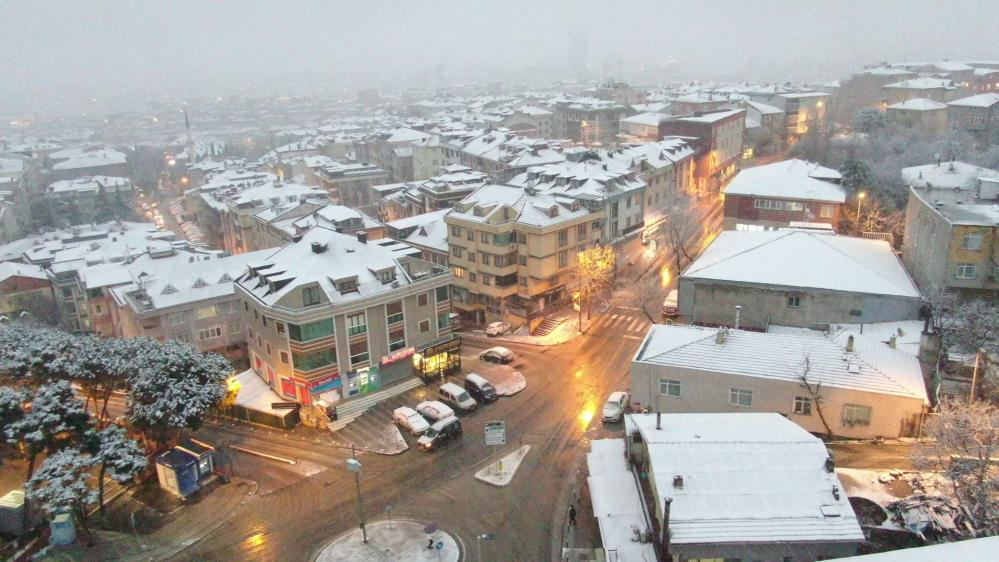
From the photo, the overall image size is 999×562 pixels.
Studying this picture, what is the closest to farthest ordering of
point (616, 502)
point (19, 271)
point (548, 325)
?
point (616, 502) → point (548, 325) → point (19, 271)

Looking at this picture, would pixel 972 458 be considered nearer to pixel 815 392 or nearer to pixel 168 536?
pixel 815 392

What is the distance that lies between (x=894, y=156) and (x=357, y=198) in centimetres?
6091

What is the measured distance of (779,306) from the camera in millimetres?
36438

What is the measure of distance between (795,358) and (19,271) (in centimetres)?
6173

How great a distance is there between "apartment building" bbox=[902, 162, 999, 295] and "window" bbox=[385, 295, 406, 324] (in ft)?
92.2

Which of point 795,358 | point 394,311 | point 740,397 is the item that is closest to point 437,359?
point 394,311

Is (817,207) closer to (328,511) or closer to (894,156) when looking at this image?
(894,156)

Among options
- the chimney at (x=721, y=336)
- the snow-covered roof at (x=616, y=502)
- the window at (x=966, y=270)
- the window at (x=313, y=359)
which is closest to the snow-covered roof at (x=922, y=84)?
the window at (x=966, y=270)

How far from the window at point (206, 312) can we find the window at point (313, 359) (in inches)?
472

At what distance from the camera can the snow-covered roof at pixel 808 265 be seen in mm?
35312

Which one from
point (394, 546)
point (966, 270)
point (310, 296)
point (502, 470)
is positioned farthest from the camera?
point (310, 296)

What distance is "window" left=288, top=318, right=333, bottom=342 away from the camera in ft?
110

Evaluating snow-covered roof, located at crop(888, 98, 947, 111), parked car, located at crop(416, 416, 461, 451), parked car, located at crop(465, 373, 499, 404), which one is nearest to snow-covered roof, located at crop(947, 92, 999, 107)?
snow-covered roof, located at crop(888, 98, 947, 111)

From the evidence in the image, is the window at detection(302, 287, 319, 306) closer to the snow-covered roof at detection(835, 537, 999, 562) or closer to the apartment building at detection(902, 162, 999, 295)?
the snow-covered roof at detection(835, 537, 999, 562)
